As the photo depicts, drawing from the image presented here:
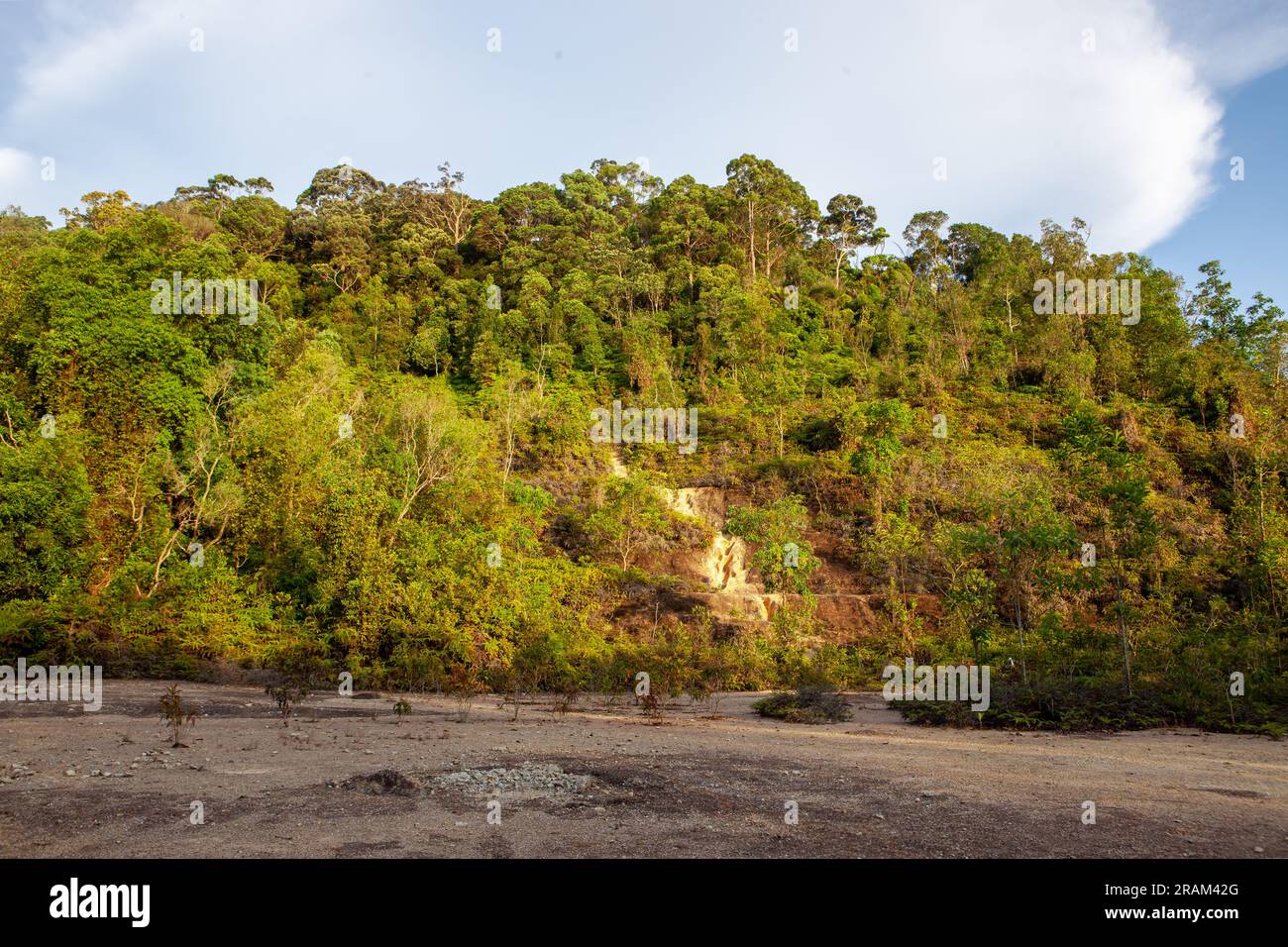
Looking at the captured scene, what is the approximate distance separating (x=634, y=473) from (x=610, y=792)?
88.3 feet

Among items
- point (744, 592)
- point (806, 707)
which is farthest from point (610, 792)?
point (744, 592)

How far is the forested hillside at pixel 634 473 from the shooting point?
19.9m

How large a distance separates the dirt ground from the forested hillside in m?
5.92

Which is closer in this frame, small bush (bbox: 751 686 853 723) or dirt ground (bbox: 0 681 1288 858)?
dirt ground (bbox: 0 681 1288 858)

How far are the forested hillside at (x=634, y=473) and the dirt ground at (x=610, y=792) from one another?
19.4ft

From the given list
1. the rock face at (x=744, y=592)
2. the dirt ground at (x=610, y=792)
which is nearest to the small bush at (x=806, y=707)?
the dirt ground at (x=610, y=792)

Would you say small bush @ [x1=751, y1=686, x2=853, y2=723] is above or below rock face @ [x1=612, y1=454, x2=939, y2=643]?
below

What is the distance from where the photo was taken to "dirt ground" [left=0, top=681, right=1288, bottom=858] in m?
5.60

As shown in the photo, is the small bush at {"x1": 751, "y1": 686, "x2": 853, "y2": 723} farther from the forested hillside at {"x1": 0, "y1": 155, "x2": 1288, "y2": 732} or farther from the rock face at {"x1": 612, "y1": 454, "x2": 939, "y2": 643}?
the rock face at {"x1": 612, "y1": 454, "x2": 939, "y2": 643}

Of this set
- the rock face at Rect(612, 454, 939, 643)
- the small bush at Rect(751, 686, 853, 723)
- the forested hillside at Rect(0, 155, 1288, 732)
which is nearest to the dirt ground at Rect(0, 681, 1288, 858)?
the small bush at Rect(751, 686, 853, 723)
